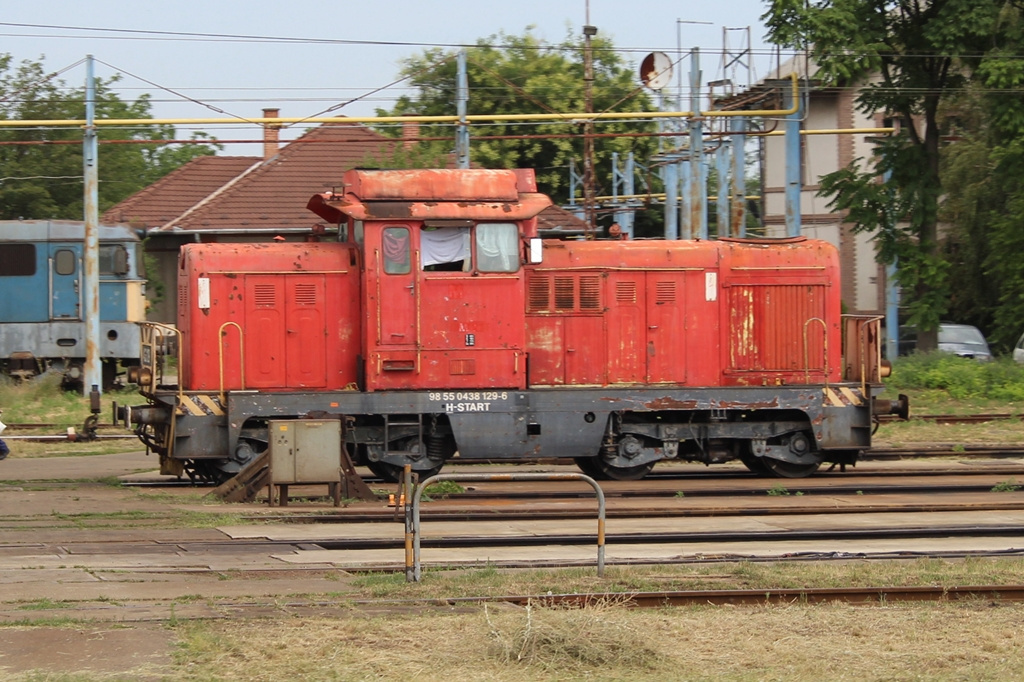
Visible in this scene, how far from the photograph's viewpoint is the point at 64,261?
26141 millimetres

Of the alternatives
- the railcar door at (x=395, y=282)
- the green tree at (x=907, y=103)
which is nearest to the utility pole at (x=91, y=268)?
the railcar door at (x=395, y=282)

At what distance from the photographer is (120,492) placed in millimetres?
13961

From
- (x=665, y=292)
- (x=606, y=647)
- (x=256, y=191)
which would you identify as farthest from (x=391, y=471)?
(x=256, y=191)

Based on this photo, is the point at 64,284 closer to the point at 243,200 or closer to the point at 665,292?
the point at 243,200

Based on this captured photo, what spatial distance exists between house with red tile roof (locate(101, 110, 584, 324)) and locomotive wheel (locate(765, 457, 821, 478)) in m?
18.0

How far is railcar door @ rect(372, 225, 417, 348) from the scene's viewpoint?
551 inches

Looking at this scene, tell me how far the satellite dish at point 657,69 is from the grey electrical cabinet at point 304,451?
50.1ft

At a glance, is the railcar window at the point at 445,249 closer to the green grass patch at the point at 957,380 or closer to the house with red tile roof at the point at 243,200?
the green grass patch at the point at 957,380

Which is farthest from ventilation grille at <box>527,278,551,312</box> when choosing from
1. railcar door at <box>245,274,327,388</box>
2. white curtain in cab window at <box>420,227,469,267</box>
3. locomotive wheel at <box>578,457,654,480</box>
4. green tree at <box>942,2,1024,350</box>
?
green tree at <box>942,2,1024,350</box>

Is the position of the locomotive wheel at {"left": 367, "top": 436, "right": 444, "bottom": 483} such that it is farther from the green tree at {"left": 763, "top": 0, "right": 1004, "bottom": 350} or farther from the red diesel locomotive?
the green tree at {"left": 763, "top": 0, "right": 1004, "bottom": 350}

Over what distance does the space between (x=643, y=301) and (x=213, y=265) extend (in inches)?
207

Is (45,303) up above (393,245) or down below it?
below

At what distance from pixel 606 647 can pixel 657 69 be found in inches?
816

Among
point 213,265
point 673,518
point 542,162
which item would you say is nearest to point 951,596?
point 673,518
